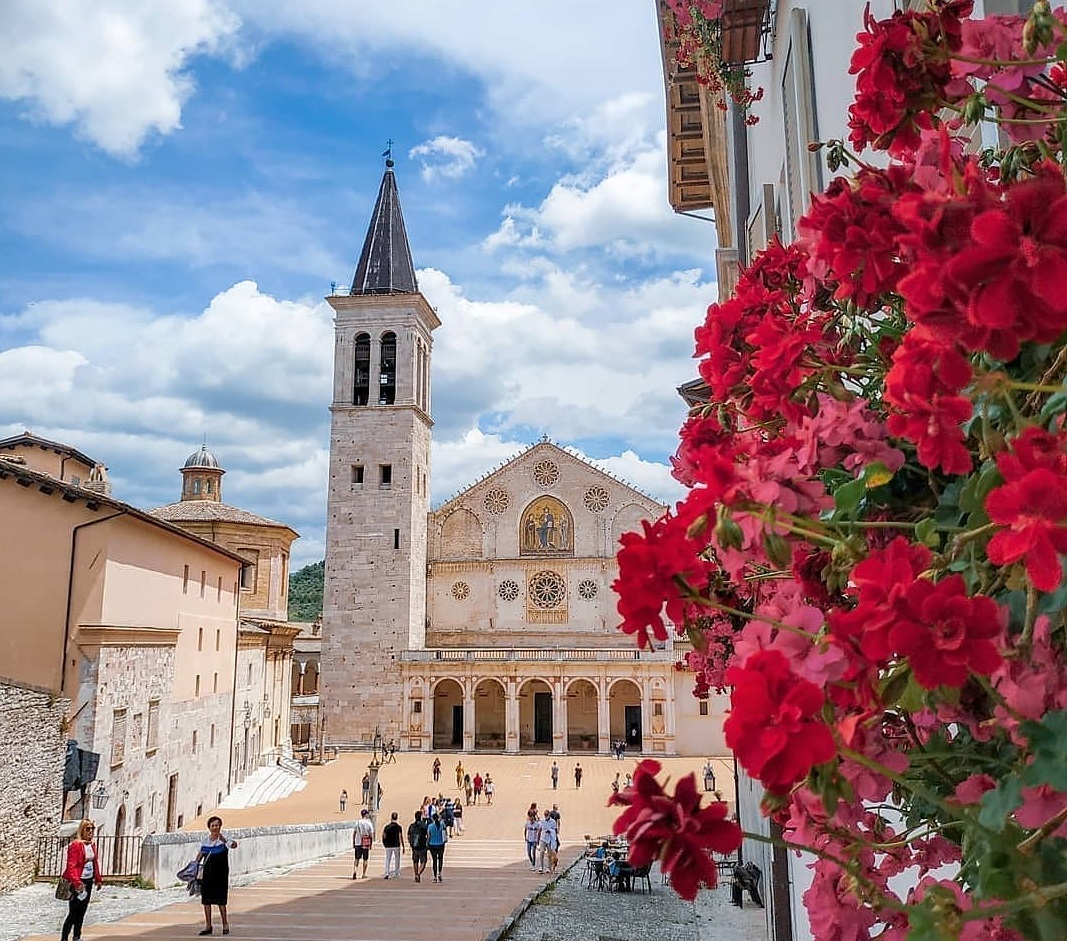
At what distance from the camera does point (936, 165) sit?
1469 millimetres

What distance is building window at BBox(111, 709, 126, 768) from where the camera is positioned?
17.0m

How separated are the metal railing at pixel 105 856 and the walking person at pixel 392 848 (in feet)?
13.5

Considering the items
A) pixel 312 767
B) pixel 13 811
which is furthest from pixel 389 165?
pixel 13 811

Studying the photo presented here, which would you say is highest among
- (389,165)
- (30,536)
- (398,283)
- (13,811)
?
(389,165)

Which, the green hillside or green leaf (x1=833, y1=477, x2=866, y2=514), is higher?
the green hillside

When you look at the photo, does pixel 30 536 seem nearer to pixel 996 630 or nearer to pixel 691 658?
pixel 691 658

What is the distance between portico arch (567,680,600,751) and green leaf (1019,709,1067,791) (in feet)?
141

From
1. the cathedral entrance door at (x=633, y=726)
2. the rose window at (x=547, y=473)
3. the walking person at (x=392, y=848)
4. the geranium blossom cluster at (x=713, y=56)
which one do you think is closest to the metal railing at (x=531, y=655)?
the cathedral entrance door at (x=633, y=726)

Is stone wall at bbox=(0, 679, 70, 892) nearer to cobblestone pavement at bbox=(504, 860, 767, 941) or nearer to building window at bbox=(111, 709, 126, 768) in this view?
building window at bbox=(111, 709, 126, 768)

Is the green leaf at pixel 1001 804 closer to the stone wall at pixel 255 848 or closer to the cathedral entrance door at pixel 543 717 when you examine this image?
the stone wall at pixel 255 848

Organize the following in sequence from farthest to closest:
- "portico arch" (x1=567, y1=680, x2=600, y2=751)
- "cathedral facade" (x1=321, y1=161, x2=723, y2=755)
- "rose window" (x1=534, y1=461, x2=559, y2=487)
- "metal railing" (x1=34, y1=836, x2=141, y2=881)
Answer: "rose window" (x1=534, y1=461, x2=559, y2=487) → "portico arch" (x1=567, y1=680, x2=600, y2=751) → "cathedral facade" (x1=321, y1=161, x2=723, y2=755) → "metal railing" (x1=34, y1=836, x2=141, y2=881)

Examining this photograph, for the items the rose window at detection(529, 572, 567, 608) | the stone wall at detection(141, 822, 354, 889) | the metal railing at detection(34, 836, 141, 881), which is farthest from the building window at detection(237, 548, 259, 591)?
the metal railing at detection(34, 836, 141, 881)

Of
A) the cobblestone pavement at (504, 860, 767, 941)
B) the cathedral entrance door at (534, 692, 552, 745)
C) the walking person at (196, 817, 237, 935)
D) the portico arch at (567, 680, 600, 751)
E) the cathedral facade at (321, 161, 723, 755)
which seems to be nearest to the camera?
the walking person at (196, 817, 237, 935)

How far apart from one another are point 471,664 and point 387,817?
1559cm
